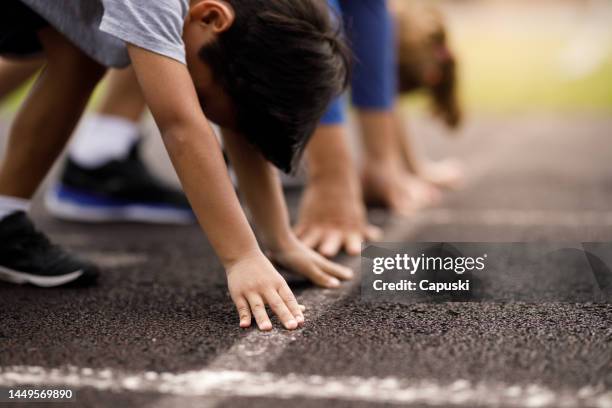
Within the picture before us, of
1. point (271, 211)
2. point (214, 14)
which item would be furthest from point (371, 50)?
point (214, 14)

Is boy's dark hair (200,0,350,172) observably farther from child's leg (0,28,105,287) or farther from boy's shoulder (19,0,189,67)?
child's leg (0,28,105,287)

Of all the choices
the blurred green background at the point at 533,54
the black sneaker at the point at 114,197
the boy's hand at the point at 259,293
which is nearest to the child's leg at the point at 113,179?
the black sneaker at the point at 114,197

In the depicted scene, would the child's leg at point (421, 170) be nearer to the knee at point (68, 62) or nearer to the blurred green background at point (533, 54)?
the blurred green background at point (533, 54)

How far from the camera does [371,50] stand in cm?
238

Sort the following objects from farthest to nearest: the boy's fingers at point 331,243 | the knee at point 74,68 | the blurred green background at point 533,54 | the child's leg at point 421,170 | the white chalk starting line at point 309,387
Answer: the blurred green background at point 533,54, the child's leg at point 421,170, the boy's fingers at point 331,243, the knee at point 74,68, the white chalk starting line at point 309,387

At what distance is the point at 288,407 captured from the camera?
99cm

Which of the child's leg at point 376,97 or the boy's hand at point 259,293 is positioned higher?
the child's leg at point 376,97

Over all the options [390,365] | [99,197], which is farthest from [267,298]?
[99,197]

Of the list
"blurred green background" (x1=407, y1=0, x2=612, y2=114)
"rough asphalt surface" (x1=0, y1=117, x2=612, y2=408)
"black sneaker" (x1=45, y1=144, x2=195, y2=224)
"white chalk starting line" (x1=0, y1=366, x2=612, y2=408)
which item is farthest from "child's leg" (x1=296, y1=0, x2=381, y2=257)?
"blurred green background" (x1=407, y1=0, x2=612, y2=114)

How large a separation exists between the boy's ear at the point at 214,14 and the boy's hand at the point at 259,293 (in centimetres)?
40

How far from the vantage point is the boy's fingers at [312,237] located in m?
1.87

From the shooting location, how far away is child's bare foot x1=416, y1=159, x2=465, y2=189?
3016 millimetres

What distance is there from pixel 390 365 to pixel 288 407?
7.7 inches

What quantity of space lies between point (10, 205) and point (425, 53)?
5.95ft
